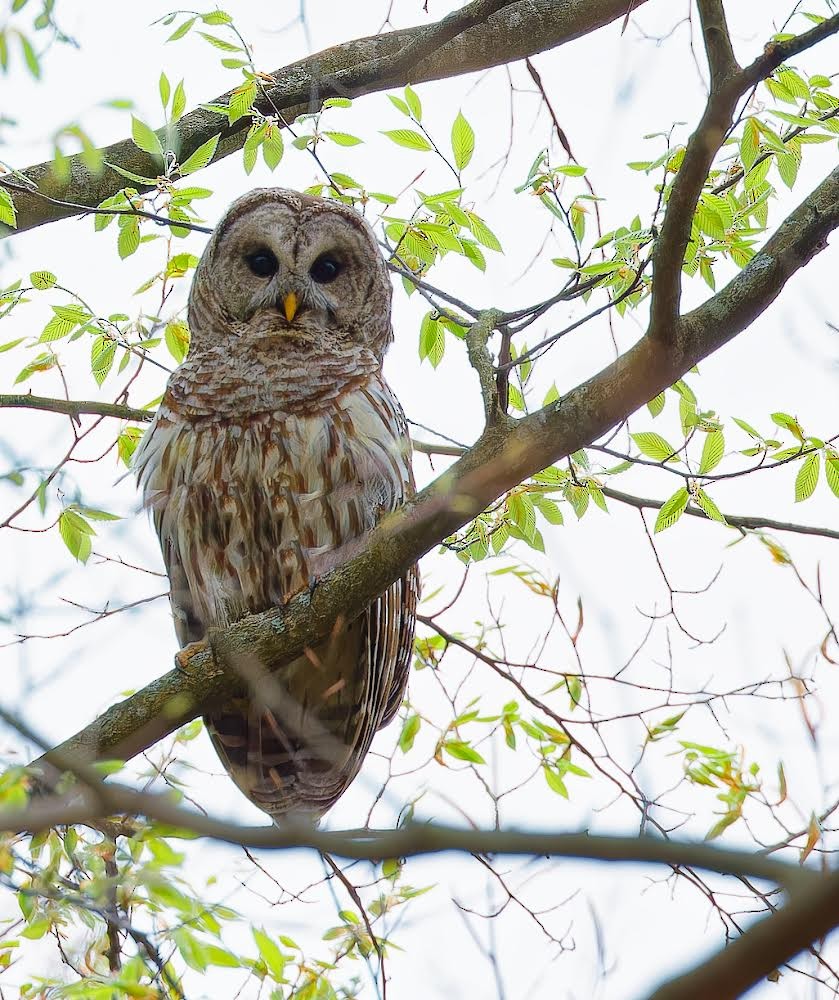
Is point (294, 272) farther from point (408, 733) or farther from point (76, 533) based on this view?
point (408, 733)

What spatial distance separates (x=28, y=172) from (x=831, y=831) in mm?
4417

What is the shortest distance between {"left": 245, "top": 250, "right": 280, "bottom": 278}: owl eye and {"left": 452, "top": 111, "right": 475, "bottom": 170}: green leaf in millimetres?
1361

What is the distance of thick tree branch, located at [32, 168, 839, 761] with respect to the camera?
332 centimetres

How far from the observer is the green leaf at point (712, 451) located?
4664 millimetres

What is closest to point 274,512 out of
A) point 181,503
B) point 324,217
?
point 181,503

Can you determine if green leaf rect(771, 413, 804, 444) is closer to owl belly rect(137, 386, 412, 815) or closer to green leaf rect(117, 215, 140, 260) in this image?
owl belly rect(137, 386, 412, 815)

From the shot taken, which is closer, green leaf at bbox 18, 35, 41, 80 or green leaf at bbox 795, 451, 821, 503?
green leaf at bbox 18, 35, 41, 80

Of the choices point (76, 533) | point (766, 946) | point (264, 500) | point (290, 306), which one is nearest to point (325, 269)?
point (290, 306)

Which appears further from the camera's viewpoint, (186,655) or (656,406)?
(656,406)

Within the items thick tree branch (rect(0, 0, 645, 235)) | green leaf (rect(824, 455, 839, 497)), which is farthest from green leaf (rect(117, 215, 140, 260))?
green leaf (rect(824, 455, 839, 497))

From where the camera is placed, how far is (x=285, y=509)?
4.78m

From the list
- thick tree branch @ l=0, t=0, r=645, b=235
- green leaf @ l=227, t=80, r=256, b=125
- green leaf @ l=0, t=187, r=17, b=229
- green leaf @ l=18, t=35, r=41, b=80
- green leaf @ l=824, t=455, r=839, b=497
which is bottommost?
green leaf @ l=18, t=35, r=41, b=80

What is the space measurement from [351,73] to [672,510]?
2413 mm

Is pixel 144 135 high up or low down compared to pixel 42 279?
down
